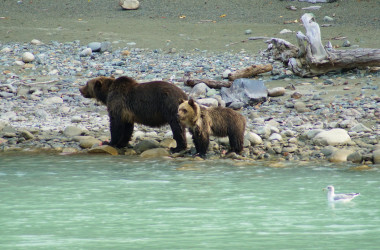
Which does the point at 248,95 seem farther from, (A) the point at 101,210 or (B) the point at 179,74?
(A) the point at 101,210

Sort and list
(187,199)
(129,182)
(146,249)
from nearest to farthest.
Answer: (146,249) < (187,199) < (129,182)

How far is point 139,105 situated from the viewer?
9.95 m

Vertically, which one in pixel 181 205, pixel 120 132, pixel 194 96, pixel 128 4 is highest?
pixel 128 4

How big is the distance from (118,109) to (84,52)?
6.83 meters

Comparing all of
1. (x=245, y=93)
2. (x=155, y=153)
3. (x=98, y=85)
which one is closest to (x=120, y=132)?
(x=155, y=153)

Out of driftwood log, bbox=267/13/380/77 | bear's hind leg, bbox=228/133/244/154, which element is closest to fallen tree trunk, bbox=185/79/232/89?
driftwood log, bbox=267/13/380/77

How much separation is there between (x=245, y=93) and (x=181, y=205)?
214 inches

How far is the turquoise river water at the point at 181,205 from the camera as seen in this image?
5672 mm

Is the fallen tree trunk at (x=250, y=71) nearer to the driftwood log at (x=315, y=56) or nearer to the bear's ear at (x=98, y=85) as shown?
the driftwood log at (x=315, y=56)

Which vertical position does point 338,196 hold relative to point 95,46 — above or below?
below

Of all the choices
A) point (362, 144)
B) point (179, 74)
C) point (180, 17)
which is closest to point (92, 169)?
point (362, 144)

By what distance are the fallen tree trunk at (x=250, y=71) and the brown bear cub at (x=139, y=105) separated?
3671mm

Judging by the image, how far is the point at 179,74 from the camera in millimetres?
14430

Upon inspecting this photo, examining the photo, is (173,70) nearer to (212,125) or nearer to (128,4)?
(212,125)
